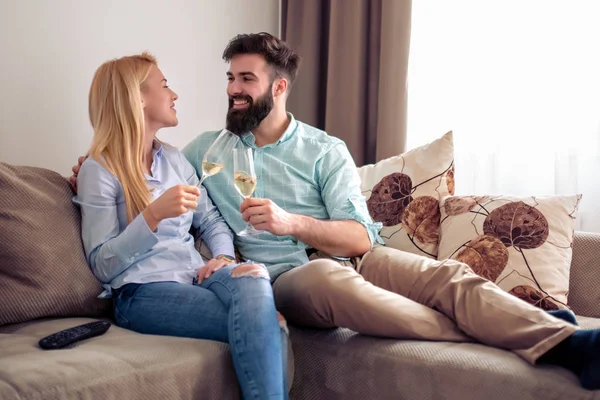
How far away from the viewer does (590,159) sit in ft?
8.16

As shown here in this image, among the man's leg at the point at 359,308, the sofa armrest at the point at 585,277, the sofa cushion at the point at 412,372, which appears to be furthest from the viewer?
the sofa armrest at the point at 585,277

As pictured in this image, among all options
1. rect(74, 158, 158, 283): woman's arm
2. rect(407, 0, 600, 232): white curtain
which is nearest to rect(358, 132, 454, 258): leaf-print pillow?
rect(407, 0, 600, 232): white curtain

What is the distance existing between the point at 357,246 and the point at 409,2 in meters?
1.29

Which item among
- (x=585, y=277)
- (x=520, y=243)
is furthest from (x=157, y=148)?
(x=585, y=277)

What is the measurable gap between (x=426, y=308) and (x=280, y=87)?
1.08m

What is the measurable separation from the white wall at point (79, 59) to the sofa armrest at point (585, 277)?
1.66m

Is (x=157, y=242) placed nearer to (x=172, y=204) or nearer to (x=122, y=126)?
(x=172, y=204)

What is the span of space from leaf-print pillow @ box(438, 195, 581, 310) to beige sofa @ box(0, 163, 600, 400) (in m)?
0.17

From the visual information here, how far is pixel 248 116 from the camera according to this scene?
2.25 m

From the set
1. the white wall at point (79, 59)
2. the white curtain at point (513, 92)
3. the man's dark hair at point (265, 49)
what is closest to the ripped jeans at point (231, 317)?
the white wall at point (79, 59)

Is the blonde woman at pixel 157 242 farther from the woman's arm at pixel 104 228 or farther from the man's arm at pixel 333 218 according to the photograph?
the man's arm at pixel 333 218

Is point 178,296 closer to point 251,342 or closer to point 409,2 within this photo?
point 251,342

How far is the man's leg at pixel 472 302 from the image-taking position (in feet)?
4.72

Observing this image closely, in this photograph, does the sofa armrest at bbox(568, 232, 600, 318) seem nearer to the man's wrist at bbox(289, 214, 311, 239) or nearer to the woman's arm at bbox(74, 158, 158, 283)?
the man's wrist at bbox(289, 214, 311, 239)
